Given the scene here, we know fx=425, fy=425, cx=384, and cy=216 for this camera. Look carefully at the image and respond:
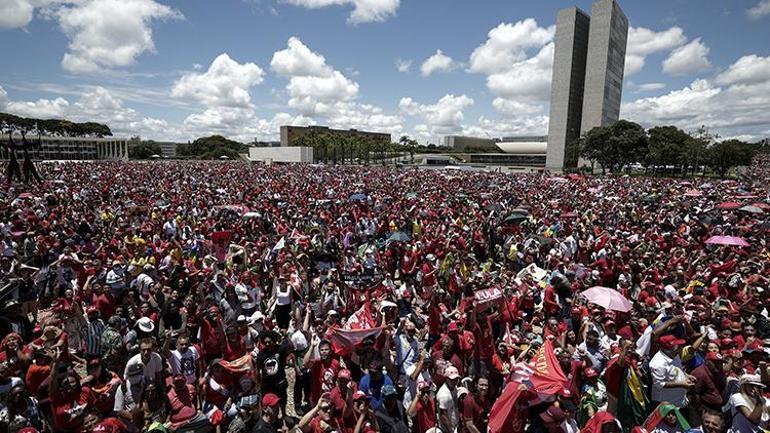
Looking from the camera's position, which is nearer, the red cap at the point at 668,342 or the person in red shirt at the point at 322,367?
the red cap at the point at 668,342

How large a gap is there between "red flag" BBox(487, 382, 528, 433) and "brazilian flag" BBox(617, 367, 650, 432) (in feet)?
4.03

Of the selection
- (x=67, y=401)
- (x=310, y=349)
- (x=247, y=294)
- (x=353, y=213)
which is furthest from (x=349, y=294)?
(x=353, y=213)

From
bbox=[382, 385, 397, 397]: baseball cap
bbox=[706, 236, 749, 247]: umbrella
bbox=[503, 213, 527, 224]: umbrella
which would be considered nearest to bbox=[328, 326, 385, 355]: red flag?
bbox=[382, 385, 397, 397]: baseball cap

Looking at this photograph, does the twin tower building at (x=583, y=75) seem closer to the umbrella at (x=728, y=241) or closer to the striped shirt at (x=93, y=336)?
the umbrella at (x=728, y=241)

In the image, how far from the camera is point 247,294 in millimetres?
7219

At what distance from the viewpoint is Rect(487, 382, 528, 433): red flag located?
4.09 metres

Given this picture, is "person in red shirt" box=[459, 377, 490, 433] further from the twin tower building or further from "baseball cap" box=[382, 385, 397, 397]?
the twin tower building

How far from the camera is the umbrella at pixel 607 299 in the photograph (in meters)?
6.26

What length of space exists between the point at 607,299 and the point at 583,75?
95.9 metres

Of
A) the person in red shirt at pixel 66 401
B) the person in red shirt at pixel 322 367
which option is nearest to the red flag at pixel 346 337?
the person in red shirt at pixel 322 367

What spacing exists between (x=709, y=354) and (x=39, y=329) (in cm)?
845

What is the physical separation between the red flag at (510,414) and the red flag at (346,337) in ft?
5.58

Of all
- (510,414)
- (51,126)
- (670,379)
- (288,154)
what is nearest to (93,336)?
(510,414)

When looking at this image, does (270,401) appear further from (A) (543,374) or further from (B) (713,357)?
(B) (713,357)
